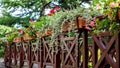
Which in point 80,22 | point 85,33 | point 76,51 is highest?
point 80,22

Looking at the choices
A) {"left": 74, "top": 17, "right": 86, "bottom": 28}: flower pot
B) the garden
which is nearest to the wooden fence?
the garden

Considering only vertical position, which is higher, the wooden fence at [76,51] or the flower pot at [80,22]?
the flower pot at [80,22]

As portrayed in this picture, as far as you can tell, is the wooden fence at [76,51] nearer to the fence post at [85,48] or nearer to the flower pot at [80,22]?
the fence post at [85,48]

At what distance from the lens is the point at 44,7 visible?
12.7 m

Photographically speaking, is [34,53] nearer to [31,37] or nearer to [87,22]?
[31,37]

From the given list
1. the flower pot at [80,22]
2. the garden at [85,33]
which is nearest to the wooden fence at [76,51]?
the garden at [85,33]

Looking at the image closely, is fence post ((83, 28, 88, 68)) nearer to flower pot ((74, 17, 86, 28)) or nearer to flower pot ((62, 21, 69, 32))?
flower pot ((74, 17, 86, 28))

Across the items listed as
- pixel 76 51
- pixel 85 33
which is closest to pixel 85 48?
pixel 85 33

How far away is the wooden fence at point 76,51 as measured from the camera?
8.49ft

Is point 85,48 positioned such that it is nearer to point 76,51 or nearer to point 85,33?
point 85,33

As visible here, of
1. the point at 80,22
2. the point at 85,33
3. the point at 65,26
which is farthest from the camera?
the point at 65,26

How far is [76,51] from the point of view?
336 cm

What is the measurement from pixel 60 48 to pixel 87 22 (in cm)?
120

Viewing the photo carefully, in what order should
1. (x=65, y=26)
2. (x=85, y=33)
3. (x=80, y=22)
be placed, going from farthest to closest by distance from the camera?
(x=65, y=26) < (x=85, y=33) < (x=80, y=22)
